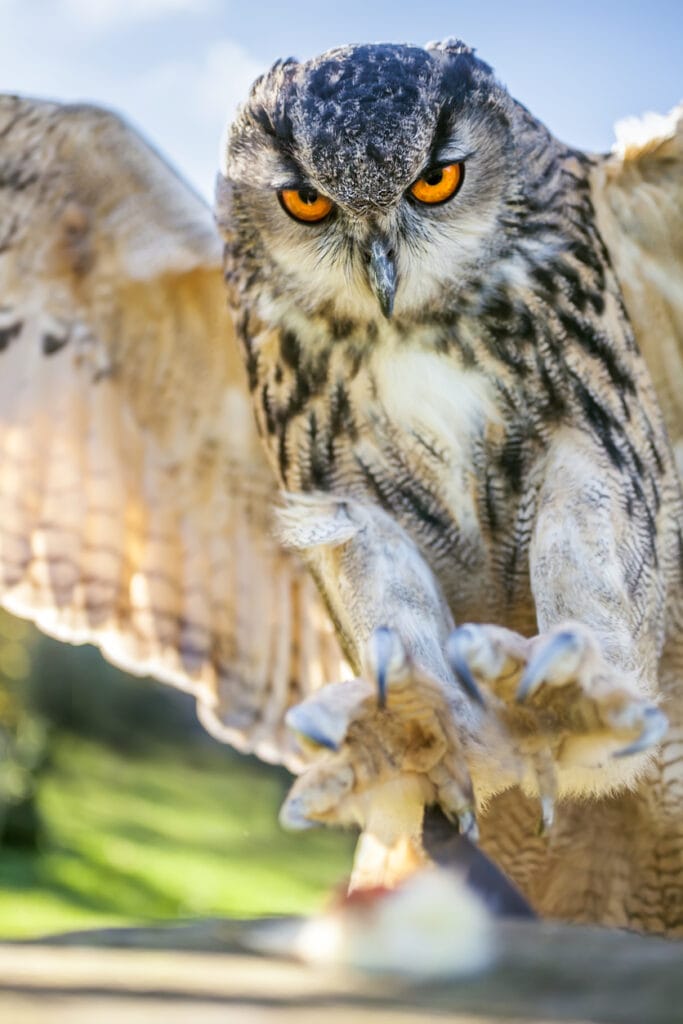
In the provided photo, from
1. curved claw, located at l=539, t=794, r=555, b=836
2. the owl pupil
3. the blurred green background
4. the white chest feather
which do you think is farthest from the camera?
the blurred green background

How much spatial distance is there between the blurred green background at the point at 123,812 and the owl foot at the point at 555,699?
16.6 ft

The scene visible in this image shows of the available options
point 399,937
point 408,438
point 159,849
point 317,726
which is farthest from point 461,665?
point 159,849

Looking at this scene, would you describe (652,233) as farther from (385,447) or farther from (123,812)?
(123,812)

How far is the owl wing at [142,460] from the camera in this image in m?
3.36

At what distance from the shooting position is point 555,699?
2059 millimetres

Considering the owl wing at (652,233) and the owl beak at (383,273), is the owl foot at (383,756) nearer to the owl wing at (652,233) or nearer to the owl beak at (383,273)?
the owl beak at (383,273)

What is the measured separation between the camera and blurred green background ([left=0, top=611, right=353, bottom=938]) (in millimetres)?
7434

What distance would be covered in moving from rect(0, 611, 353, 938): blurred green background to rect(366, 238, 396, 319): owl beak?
500 centimetres

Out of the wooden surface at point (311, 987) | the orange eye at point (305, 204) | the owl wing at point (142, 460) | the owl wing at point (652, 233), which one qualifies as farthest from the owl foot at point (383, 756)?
the owl wing at point (142, 460)

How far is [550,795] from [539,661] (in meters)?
0.26

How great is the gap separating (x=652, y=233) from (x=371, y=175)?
0.89 m

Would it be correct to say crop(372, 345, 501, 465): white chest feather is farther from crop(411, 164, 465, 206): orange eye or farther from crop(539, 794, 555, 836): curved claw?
crop(539, 794, 555, 836): curved claw

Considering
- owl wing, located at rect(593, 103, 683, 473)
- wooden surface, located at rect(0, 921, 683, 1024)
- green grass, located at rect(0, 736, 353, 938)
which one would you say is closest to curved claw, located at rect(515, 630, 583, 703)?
wooden surface, located at rect(0, 921, 683, 1024)

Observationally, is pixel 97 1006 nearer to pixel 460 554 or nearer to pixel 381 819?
pixel 381 819
